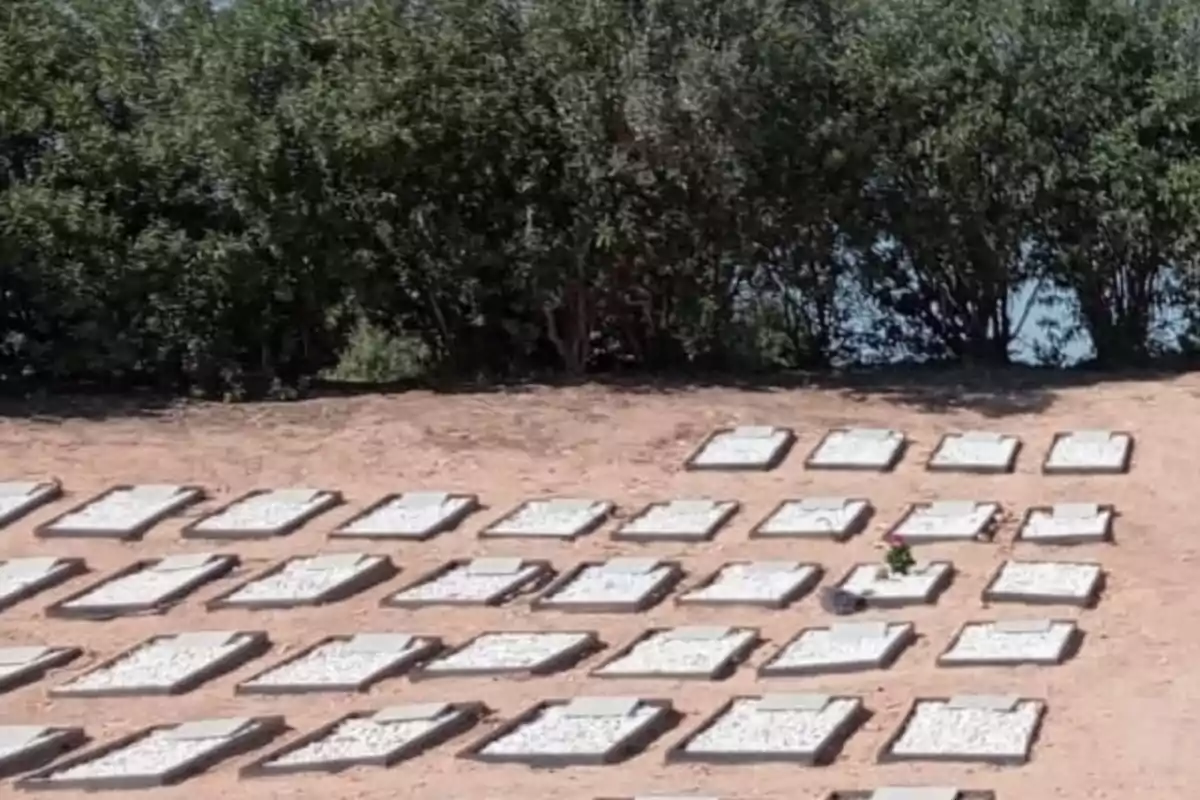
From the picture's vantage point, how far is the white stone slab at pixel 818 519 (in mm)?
8922

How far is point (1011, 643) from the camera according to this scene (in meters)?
7.49

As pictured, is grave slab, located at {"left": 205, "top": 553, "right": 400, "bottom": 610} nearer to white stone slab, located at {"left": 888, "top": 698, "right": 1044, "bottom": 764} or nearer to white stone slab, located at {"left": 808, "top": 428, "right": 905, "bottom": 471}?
white stone slab, located at {"left": 808, "top": 428, "right": 905, "bottom": 471}

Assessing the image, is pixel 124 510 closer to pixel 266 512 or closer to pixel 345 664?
pixel 266 512

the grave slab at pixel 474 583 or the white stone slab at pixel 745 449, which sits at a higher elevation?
the white stone slab at pixel 745 449

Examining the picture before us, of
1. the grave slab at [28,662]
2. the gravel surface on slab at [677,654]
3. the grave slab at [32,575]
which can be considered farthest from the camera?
the grave slab at [32,575]

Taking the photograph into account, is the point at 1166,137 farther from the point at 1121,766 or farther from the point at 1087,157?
the point at 1121,766

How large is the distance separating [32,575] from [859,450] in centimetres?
344

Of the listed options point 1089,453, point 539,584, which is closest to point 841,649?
point 539,584

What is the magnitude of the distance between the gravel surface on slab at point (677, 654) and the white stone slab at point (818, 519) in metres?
1.20

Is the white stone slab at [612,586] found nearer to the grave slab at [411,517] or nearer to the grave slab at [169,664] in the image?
the grave slab at [411,517]

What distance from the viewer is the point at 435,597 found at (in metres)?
8.31

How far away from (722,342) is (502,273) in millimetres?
1157

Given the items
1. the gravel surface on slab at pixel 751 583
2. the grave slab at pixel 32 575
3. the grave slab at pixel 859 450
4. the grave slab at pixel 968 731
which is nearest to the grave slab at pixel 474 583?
the gravel surface on slab at pixel 751 583

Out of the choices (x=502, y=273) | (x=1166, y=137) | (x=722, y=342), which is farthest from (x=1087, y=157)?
(x=502, y=273)
